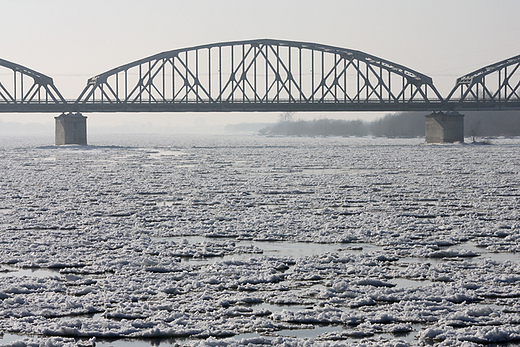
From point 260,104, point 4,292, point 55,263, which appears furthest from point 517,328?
point 260,104

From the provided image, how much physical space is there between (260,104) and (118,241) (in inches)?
3196

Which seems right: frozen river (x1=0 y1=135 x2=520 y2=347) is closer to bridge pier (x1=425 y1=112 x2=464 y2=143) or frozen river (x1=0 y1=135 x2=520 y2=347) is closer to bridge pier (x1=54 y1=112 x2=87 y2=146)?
bridge pier (x1=54 y1=112 x2=87 y2=146)

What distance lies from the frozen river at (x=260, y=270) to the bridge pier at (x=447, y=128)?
70.8m

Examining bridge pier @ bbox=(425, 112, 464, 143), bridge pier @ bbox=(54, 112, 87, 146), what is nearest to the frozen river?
bridge pier @ bbox=(54, 112, 87, 146)

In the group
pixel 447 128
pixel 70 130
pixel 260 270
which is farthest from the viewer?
pixel 447 128

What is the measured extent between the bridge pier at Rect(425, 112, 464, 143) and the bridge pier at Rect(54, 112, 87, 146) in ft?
158

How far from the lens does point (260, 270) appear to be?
31.4 feet

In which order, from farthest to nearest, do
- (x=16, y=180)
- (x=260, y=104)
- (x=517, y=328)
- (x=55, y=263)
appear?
(x=260, y=104) < (x=16, y=180) < (x=55, y=263) < (x=517, y=328)

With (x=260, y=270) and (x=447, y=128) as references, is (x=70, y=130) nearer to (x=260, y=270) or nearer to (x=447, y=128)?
(x=447, y=128)

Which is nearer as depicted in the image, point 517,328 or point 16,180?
point 517,328

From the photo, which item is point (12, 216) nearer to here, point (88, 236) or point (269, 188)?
point (88, 236)

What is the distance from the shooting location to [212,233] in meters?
13.1

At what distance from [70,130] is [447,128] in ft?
168

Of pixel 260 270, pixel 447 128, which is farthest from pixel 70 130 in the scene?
pixel 260 270
